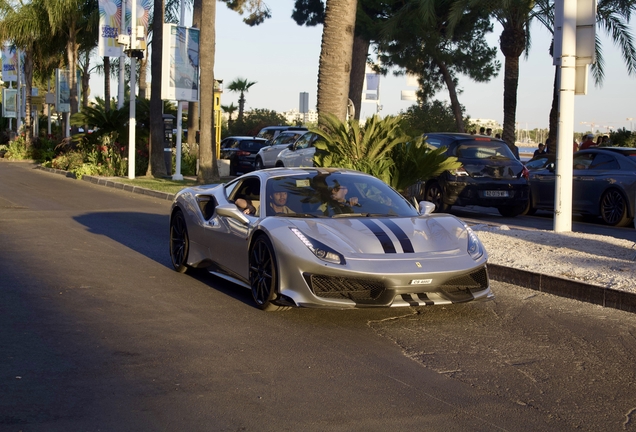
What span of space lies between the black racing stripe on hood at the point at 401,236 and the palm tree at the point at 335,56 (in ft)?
32.9

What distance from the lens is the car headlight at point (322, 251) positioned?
666 cm

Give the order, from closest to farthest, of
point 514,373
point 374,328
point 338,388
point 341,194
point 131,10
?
1. point 338,388
2. point 514,373
3. point 374,328
4. point 341,194
5. point 131,10

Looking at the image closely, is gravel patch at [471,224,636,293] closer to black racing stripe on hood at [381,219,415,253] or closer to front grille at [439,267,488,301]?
front grille at [439,267,488,301]

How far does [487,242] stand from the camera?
11.3 meters

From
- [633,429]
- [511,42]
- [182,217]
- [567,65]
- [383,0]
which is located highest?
[383,0]

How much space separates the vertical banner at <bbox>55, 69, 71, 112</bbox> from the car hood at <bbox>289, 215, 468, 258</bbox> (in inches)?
1413

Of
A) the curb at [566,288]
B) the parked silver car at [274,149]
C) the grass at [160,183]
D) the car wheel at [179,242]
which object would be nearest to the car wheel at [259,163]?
the parked silver car at [274,149]

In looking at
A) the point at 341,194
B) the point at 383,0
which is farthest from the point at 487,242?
the point at 383,0

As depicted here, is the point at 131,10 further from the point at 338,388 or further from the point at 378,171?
the point at 338,388

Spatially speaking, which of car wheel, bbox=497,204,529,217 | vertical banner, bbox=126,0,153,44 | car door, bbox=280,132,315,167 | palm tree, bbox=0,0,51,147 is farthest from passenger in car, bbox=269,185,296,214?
palm tree, bbox=0,0,51,147

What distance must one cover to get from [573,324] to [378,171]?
804cm

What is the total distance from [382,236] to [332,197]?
1104 mm

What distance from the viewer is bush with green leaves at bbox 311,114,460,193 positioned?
1494cm

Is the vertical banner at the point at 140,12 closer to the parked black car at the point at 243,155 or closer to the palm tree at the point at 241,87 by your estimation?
the parked black car at the point at 243,155
